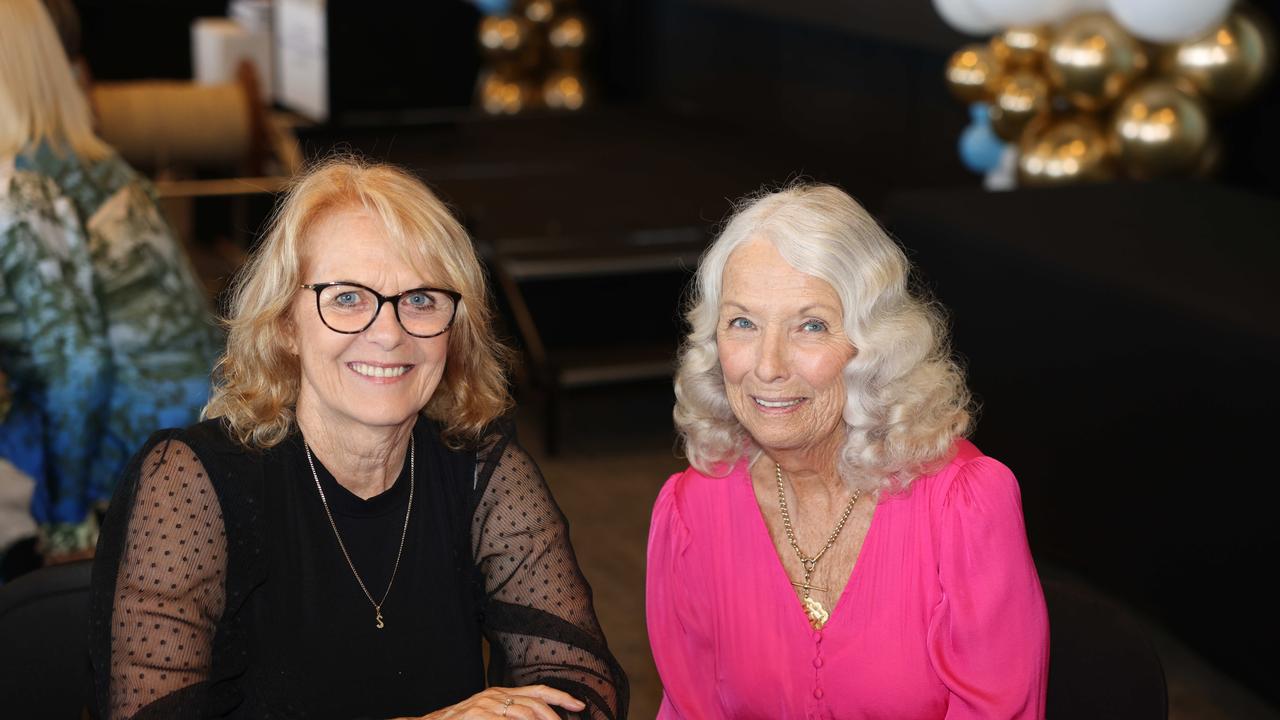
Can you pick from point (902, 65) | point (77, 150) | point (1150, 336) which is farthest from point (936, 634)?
point (902, 65)

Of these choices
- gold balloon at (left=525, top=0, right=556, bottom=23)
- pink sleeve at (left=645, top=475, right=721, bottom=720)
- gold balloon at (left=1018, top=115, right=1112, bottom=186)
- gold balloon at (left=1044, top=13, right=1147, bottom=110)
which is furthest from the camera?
gold balloon at (left=525, top=0, right=556, bottom=23)

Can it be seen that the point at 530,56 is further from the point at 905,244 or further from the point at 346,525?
the point at 346,525

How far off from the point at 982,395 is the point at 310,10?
4.79 m

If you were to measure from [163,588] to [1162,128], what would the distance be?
10.3ft

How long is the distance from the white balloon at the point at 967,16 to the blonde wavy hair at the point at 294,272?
275 centimetres

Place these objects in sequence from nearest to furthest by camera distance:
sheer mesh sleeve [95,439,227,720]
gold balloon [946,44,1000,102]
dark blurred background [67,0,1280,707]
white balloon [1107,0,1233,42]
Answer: sheer mesh sleeve [95,439,227,720] → dark blurred background [67,0,1280,707] → white balloon [1107,0,1233,42] → gold balloon [946,44,1000,102]

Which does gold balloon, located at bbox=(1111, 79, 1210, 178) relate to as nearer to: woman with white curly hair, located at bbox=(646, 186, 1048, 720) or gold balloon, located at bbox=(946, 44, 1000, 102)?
gold balloon, located at bbox=(946, 44, 1000, 102)

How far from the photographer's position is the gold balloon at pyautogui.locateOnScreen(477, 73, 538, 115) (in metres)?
8.42

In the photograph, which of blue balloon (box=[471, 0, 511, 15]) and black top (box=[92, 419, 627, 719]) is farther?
blue balloon (box=[471, 0, 511, 15])

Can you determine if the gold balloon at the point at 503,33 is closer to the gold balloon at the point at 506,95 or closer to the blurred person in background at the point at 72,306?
the gold balloon at the point at 506,95

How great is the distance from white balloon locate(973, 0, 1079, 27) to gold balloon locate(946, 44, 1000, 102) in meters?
0.36

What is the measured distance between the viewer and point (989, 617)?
1765 mm

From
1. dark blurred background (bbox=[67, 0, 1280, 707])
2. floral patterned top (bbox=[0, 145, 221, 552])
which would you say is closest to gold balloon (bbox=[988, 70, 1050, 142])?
dark blurred background (bbox=[67, 0, 1280, 707])

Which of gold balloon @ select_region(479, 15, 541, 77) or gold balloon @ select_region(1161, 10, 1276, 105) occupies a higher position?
gold balloon @ select_region(1161, 10, 1276, 105)
